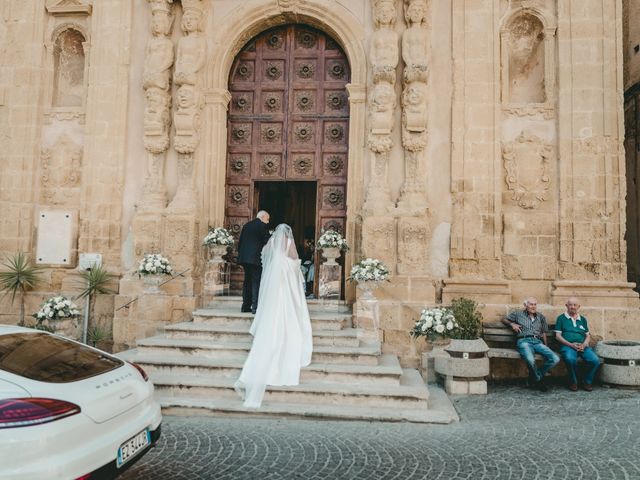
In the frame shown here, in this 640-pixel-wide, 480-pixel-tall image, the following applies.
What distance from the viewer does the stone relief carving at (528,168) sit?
9750 millimetres

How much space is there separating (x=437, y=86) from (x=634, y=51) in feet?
21.1

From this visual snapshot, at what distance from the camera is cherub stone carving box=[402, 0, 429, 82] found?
9734 mm

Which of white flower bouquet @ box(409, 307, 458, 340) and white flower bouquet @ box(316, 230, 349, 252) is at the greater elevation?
white flower bouquet @ box(316, 230, 349, 252)

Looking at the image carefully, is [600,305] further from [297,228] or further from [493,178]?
[297,228]

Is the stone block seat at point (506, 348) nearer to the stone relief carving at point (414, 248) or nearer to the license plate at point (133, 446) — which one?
the stone relief carving at point (414, 248)

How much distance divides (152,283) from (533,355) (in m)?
6.71

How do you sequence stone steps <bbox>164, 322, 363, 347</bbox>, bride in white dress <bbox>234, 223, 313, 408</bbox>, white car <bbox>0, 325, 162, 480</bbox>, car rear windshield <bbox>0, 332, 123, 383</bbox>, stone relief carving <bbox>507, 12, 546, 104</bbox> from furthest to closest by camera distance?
stone relief carving <bbox>507, 12, 546, 104</bbox>, stone steps <bbox>164, 322, 363, 347</bbox>, bride in white dress <bbox>234, 223, 313, 408</bbox>, car rear windshield <bbox>0, 332, 123, 383</bbox>, white car <bbox>0, 325, 162, 480</bbox>

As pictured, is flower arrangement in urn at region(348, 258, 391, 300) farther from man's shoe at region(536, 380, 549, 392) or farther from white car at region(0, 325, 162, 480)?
white car at region(0, 325, 162, 480)

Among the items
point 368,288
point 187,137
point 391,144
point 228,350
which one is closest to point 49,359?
point 228,350

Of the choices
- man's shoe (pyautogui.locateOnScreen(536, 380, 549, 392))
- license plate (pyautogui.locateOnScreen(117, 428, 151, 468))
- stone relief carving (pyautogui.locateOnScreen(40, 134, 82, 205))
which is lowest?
man's shoe (pyautogui.locateOnScreen(536, 380, 549, 392))

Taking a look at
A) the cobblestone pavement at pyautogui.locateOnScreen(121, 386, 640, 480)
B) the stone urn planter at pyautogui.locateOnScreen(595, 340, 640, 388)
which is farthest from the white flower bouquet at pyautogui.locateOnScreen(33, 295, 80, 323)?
the stone urn planter at pyautogui.locateOnScreen(595, 340, 640, 388)

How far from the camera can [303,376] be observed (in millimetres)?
7492

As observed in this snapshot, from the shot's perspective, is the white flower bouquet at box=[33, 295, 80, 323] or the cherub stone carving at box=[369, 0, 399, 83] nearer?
the white flower bouquet at box=[33, 295, 80, 323]

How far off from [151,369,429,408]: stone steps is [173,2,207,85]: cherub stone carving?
Answer: 5.91 metres
